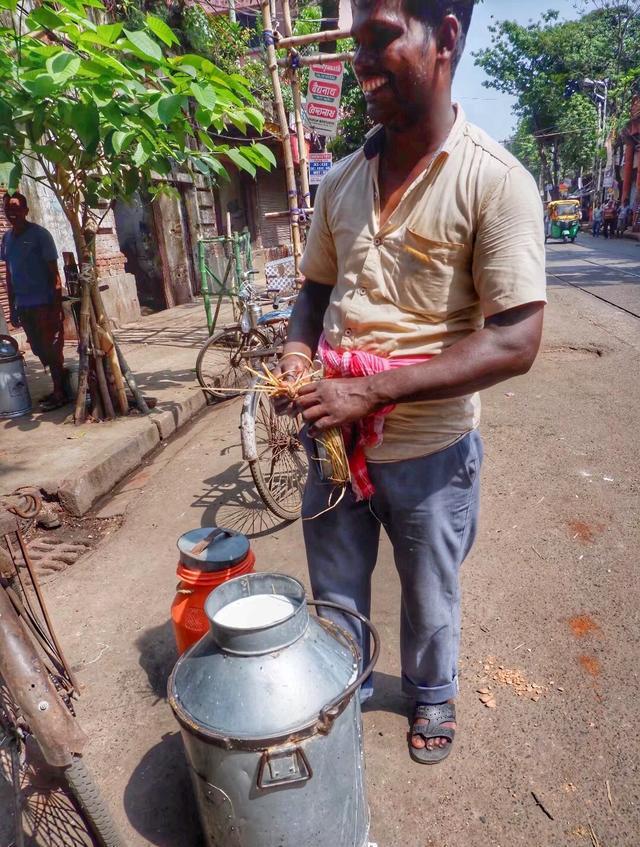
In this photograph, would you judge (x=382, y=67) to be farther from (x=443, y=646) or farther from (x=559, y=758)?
(x=559, y=758)

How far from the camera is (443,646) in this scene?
1.99 metres

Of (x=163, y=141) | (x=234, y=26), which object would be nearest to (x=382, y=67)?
(x=163, y=141)

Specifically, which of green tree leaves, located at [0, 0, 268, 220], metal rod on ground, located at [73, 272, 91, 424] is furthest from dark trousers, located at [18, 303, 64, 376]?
green tree leaves, located at [0, 0, 268, 220]

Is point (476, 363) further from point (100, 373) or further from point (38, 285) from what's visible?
point (38, 285)

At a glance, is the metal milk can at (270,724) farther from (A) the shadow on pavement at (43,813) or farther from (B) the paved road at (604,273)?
(B) the paved road at (604,273)

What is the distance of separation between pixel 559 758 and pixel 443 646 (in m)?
0.57

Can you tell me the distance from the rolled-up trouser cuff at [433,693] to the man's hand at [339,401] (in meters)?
1.07

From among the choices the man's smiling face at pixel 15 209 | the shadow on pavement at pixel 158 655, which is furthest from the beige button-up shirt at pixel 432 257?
the man's smiling face at pixel 15 209

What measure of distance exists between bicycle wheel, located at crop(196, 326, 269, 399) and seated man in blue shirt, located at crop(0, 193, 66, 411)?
1.42 m

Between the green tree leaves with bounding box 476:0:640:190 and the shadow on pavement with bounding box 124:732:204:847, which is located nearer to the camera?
the shadow on pavement with bounding box 124:732:204:847

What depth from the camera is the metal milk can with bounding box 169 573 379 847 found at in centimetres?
140

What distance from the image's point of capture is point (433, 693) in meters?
2.09

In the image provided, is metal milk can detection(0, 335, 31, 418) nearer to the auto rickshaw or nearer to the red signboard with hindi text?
the red signboard with hindi text

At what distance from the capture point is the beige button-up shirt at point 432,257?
4.86 ft
